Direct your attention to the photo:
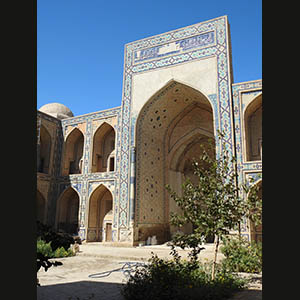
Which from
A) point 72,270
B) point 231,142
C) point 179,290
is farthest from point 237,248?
point 231,142

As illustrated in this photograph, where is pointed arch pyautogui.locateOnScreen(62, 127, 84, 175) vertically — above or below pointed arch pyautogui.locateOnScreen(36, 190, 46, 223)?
above

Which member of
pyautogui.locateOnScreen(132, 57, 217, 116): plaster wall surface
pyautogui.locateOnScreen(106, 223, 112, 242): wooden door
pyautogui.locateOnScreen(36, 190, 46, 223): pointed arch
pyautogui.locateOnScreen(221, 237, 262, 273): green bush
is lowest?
pyautogui.locateOnScreen(106, 223, 112, 242): wooden door

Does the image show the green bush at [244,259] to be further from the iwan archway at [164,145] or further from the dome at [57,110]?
the dome at [57,110]

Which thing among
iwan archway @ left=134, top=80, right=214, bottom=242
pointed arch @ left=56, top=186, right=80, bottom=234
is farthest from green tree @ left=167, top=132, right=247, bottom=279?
pointed arch @ left=56, top=186, right=80, bottom=234

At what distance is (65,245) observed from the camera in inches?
99.7

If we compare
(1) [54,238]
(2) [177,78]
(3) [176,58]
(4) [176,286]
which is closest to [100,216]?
(2) [177,78]

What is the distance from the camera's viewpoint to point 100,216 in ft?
59.5

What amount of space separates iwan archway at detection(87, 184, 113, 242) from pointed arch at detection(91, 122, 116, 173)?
1.44 meters

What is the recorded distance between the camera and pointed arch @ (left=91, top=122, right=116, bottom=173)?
18.5 metres

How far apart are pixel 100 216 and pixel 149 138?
534cm

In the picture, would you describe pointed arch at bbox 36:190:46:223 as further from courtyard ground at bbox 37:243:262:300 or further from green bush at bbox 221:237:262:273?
green bush at bbox 221:237:262:273

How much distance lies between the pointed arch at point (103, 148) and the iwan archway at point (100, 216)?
144 cm

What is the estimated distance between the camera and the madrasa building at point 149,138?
14094 mm
